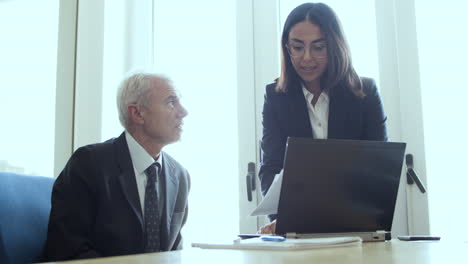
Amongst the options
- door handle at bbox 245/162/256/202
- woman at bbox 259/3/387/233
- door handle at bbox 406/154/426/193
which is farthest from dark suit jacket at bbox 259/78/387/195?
door handle at bbox 245/162/256/202

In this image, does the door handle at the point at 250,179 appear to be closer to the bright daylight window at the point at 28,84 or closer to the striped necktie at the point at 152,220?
the striped necktie at the point at 152,220

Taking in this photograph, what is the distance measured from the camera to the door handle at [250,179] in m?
2.75

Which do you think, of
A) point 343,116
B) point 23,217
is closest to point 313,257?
point 23,217

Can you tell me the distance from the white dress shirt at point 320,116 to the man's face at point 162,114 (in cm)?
49

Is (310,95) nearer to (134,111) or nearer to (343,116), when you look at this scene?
(343,116)

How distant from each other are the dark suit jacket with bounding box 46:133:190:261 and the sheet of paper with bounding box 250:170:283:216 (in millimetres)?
479

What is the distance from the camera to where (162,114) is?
204 cm

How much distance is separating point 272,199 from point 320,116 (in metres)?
0.61

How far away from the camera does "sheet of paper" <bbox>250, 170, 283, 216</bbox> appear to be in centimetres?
137

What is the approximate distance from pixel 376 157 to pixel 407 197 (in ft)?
3.92

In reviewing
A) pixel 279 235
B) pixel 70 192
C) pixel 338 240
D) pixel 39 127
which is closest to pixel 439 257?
pixel 338 240

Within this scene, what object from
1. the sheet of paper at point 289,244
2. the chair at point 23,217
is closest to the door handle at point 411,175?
the sheet of paper at point 289,244

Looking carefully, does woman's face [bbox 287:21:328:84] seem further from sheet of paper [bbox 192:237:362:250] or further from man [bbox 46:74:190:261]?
sheet of paper [bbox 192:237:362:250]

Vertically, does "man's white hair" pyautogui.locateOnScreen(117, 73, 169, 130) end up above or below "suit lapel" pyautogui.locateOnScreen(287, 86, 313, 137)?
above
